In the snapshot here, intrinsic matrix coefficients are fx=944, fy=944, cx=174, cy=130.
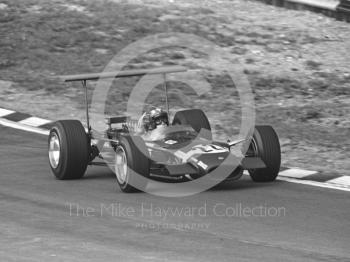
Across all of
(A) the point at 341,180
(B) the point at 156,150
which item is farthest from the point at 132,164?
(A) the point at 341,180

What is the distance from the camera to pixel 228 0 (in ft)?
72.8

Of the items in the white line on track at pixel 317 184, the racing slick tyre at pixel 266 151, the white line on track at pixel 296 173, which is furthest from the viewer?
the white line on track at pixel 296 173

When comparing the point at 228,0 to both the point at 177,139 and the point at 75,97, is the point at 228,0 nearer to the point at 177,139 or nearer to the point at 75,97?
the point at 75,97

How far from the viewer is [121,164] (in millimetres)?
11055

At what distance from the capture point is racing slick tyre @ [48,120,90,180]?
38.1 feet

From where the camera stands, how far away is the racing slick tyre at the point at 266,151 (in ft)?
37.0

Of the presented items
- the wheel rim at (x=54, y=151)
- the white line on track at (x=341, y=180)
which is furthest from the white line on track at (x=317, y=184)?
the wheel rim at (x=54, y=151)

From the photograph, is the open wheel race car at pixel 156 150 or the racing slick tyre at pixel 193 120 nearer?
the open wheel race car at pixel 156 150

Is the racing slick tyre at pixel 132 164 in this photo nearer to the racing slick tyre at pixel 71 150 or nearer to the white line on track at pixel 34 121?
the racing slick tyre at pixel 71 150

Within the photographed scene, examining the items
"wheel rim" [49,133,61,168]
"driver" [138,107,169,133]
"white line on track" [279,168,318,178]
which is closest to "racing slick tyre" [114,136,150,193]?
"driver" [138,107,169,133]

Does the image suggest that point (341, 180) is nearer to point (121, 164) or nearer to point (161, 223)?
point (121, 164)

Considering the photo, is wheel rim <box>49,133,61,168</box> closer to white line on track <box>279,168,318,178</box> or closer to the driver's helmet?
the driver's helmet

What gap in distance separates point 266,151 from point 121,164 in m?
1.74

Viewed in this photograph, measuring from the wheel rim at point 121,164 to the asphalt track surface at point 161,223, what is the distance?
20 cm
